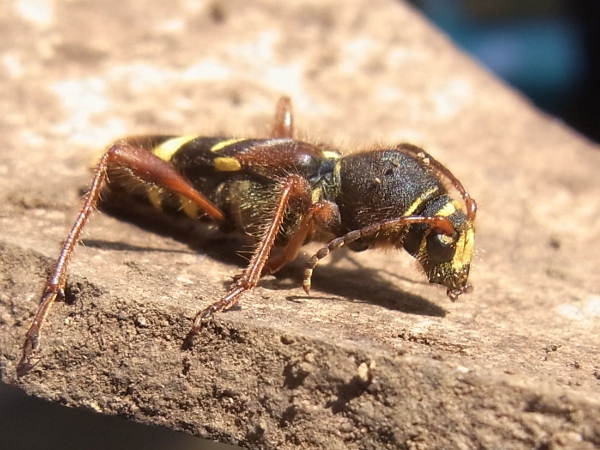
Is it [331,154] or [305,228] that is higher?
[331,154]

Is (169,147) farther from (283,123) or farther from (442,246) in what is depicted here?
(442,246)

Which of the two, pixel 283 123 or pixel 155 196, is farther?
pixel 283 123

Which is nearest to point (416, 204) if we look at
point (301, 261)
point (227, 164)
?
point (301, 261)

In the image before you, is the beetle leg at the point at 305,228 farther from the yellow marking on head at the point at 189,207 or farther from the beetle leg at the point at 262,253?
the yellow marking on head at the point at 189,207

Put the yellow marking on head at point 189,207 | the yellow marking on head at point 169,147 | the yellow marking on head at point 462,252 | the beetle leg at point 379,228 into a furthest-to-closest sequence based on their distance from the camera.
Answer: the yellow marking on head at point 169,147, the yellow marking on head at point 189,207, the yellow marking on head at point 462,252, the beetle leg at point 379,228

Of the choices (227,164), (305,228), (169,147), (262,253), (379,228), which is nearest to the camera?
(262,253)

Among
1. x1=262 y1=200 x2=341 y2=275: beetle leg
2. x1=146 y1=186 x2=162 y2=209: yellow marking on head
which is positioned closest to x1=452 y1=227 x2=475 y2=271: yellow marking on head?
x1=262 y1=200 x2=341 y2=275: beetle leg

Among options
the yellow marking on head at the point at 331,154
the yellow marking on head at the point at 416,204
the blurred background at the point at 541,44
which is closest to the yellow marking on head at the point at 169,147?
the yellow marking on head at the point at 331,154
